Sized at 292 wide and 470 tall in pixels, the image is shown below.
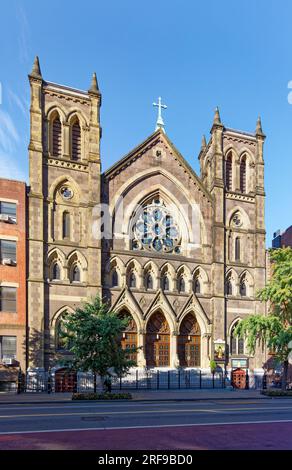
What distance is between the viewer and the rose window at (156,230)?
38.0 meters

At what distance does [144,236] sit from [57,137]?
Result: 1055 cm

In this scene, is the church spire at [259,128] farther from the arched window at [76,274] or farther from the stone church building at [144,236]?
the arched window at [76,274]

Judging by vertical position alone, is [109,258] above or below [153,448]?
above

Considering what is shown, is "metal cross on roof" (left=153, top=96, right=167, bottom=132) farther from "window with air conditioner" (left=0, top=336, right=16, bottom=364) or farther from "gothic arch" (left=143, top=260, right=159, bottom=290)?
"window with air conditioner" (left=0, top=336, right=16, bottom=364)

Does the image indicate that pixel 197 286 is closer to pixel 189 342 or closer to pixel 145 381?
pixel 189 342

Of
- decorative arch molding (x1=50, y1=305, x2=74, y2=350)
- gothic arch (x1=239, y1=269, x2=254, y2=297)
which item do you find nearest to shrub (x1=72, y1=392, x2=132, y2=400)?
decorative arch molding (x1=50, y1=305, x2=74, y2=350)

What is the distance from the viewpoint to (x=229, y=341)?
39.2m

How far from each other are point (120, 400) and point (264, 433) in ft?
42.4

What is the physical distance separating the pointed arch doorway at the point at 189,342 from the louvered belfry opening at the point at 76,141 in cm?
1585

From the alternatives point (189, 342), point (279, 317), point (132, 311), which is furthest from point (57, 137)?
point (279, 317)

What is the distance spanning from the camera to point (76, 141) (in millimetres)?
37594

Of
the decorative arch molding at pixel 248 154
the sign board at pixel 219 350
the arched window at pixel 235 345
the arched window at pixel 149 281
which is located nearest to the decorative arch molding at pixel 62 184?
the arched window at pixel 149 281

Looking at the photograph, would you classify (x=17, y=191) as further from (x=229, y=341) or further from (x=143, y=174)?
(x=229, y=341)
